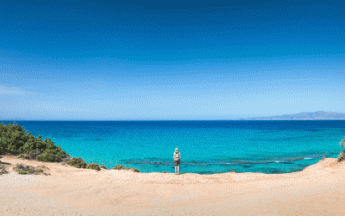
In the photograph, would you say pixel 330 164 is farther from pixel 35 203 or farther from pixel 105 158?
pixel 105 158

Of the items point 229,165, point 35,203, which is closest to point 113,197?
point 35,203

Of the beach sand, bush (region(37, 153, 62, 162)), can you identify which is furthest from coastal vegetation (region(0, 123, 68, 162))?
the beach sand

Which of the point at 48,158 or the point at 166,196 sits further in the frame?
the point at 48,158

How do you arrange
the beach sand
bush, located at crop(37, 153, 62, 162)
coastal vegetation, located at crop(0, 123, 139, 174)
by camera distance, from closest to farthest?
the beach sand, bush, located at crop(37, 153, 62, 162), coastal vegetation, located at crop(0, 123, 139, 174)

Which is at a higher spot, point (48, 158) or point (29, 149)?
point (29, 149)

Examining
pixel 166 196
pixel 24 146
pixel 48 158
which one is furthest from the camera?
pixel 24 146

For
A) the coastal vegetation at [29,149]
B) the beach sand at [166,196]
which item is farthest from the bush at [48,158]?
the beach sand at [166,196]

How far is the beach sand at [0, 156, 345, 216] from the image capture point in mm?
6227

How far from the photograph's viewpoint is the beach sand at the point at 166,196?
623 centimetres

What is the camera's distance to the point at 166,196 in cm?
771

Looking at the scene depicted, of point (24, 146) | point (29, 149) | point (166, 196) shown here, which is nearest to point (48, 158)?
point (29, 149)

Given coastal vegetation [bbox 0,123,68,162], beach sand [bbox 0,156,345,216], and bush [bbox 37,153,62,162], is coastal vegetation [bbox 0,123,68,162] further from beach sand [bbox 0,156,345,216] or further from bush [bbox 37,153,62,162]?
Answer: beach sand [bbox 0,156,345,216]

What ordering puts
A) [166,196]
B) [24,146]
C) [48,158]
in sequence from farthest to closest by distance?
[24,146], [48,158], [166,196]

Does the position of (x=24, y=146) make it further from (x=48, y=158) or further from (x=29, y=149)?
(x=48, y=158)
